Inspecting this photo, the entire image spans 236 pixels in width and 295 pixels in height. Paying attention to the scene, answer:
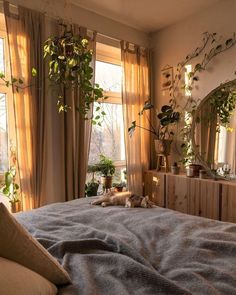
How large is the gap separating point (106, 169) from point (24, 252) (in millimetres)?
2177

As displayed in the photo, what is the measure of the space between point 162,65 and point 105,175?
64.4 inches

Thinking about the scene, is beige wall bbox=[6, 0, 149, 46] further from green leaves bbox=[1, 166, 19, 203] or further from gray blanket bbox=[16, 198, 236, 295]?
gray blanket bbox=[16, 198, 236, 295]

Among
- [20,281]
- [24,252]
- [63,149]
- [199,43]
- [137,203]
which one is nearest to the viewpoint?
[20,281]

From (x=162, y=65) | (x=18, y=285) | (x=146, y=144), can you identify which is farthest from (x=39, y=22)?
(x=18, y=285)

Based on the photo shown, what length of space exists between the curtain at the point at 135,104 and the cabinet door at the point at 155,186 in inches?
3.1

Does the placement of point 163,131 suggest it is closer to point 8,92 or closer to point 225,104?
point 225,104

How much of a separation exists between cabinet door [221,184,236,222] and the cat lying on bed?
2.88ft

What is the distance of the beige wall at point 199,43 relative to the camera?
271 centimetres

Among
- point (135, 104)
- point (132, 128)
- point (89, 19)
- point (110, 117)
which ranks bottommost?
point (132, 128)

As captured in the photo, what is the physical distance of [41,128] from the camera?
242cm

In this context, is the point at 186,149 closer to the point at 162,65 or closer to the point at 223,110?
the point at 223,110

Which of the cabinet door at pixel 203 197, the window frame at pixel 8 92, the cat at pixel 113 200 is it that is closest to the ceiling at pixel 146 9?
the window frame at pixel 8 92

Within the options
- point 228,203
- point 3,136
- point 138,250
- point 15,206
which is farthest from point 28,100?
point 228,203

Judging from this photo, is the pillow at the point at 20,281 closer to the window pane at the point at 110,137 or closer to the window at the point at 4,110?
the window at the point at 4,110
